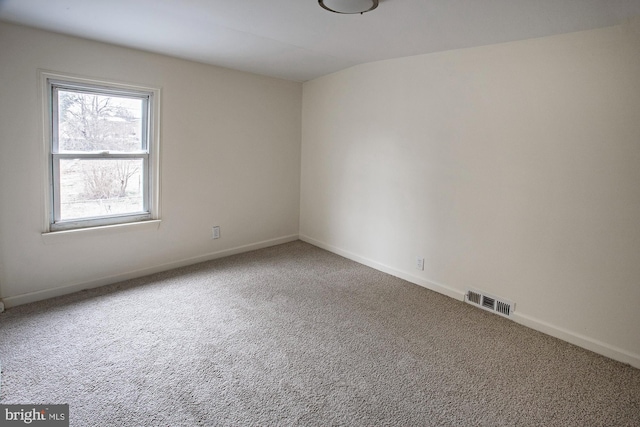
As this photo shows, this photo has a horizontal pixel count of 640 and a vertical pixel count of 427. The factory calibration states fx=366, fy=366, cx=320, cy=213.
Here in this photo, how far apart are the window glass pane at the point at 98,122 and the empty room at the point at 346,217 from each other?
0.02 metres

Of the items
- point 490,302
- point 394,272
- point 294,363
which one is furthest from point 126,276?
point 490,302

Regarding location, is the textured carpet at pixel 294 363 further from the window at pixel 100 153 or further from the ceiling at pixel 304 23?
the ceiling at pixel 304 23

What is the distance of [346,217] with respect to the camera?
14.6ft

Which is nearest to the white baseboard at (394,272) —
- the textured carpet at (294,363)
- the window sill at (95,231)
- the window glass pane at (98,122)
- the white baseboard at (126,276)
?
the textured carpet at (294,363)

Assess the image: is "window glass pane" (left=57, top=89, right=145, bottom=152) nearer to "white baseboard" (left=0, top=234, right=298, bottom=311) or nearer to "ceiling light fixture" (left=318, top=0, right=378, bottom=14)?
"white baseboard" (left=0, top=234, right=298, bottom=311)

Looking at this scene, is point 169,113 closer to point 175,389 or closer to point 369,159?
point 369,159

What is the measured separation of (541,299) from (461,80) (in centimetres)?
191

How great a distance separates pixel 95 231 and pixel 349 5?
2856mm

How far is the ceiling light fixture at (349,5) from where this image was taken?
7.15 ft

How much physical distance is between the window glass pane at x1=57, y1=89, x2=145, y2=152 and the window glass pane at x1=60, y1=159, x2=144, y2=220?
0.46ft

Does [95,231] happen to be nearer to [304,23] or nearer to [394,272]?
[304,23]

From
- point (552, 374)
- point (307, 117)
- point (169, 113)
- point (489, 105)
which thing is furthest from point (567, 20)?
point (169, 113)

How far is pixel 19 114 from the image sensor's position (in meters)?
2.83

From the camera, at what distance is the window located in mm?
3096
